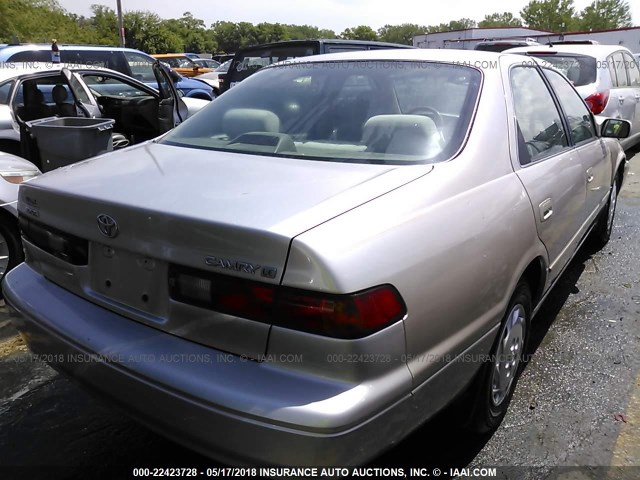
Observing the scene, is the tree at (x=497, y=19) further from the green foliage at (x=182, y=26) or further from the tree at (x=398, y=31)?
the tree at (x=398, y=31)

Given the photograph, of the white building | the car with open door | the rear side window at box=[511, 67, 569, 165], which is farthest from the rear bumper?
the white building

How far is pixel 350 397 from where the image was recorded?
1.58 metres

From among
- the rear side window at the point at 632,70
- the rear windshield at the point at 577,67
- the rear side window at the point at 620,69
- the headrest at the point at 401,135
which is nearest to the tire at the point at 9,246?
the headrest at the point at 401,135

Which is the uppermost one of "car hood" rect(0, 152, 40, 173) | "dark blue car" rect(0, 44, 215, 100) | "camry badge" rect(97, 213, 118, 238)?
"dark blue car" rect(0, 44, 215, 100)

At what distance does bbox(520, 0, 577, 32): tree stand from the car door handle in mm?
61695

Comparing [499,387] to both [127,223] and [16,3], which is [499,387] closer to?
[127,223]

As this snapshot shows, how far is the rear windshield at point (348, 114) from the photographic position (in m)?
2.36

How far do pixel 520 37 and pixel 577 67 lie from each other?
23746mm

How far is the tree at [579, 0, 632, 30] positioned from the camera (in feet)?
190

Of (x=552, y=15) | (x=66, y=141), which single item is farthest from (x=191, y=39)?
(x=66, y=141)

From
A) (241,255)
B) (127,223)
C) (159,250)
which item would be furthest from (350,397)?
(127,223)

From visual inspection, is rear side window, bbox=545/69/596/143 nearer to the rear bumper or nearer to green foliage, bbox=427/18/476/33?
the rear bumper

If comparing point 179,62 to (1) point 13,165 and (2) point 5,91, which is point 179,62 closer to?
(2) point 5,91

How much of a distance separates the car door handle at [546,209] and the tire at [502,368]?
1.09 ft
